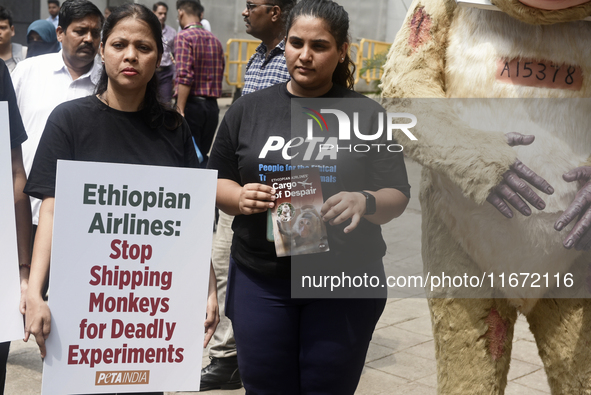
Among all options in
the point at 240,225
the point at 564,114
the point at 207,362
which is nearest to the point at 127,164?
the point at 240,225

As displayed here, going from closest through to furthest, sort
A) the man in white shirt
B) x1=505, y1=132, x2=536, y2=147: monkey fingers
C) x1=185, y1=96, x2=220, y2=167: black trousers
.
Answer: x1=505, y1=132, x2=536, y2=147: monkey fingers < the man in white shirt < x1=185, y1=96, x2=220, y2=167: black trousers

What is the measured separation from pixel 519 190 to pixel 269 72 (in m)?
1.58

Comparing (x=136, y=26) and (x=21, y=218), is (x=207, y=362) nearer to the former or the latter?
(x=21, y=218)

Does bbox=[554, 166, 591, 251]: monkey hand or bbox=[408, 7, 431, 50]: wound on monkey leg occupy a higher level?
bbox=[408, 7, 431, 50]: wound on monkey leg

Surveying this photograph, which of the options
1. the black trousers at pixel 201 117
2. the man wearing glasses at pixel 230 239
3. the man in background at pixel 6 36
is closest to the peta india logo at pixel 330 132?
the man wearing glasses at pixel 230 239

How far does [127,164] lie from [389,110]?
3.45 ft

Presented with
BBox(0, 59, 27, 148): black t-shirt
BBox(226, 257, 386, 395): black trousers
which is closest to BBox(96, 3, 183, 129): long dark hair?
BBox(0, 59, 27, 148): black t-shirt

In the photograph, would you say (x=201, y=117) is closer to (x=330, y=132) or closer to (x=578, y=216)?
(x=330, y=132)

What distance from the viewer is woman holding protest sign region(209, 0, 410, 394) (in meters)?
2.36

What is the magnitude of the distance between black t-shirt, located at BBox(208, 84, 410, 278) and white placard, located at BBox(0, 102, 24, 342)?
0.69 metres

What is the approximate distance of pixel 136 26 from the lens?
236 centimetres

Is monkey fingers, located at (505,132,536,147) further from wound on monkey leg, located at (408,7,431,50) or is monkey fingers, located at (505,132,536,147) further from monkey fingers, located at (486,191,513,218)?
wound on monkey leg, located at (408,7,431,50)

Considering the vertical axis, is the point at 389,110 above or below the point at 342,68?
below

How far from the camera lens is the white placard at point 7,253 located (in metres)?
2.22
